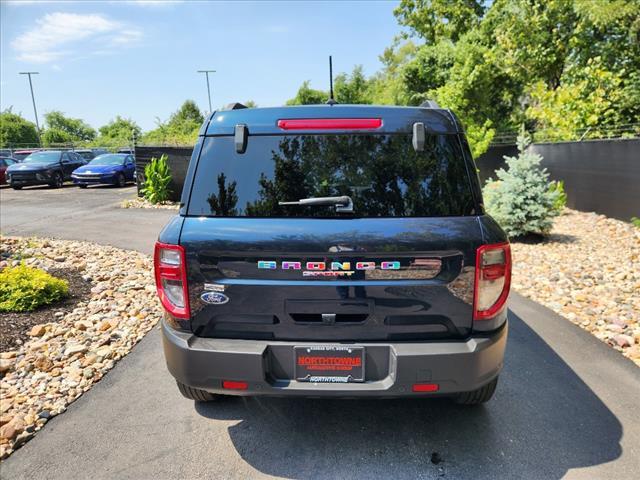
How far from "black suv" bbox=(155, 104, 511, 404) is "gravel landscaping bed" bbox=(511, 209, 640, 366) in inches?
105

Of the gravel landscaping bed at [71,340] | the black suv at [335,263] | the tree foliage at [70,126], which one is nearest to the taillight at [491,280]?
the black suv at [335,263]

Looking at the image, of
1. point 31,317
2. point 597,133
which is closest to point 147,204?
point 31,317

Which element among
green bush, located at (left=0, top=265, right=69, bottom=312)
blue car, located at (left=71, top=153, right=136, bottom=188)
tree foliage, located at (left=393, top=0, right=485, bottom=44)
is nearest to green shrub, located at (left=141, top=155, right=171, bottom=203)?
blue car, located at (left=71, top=153, right=136, bottom=188)

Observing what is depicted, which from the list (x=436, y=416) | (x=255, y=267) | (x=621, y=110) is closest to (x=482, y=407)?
(x=436, y=416)

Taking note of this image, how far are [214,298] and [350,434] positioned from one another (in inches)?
51.5

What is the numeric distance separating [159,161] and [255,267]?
13.5 metres

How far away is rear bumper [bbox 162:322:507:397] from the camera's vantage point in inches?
94.7

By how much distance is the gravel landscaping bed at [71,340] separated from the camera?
3285mm

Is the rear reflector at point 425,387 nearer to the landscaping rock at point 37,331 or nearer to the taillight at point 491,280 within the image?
the taillight at point 491,280

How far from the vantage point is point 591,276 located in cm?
646

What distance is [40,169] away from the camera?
19.7 m

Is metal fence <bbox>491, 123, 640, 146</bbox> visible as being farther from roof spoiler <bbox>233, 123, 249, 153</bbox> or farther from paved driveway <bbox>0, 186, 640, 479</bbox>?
roof spoiler <bbox>233, 123, 249, 153</bbox>

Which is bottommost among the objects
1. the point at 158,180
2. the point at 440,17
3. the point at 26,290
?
the point at 26,290

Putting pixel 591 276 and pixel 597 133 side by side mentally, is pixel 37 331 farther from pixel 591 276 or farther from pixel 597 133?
pixel 597 133
